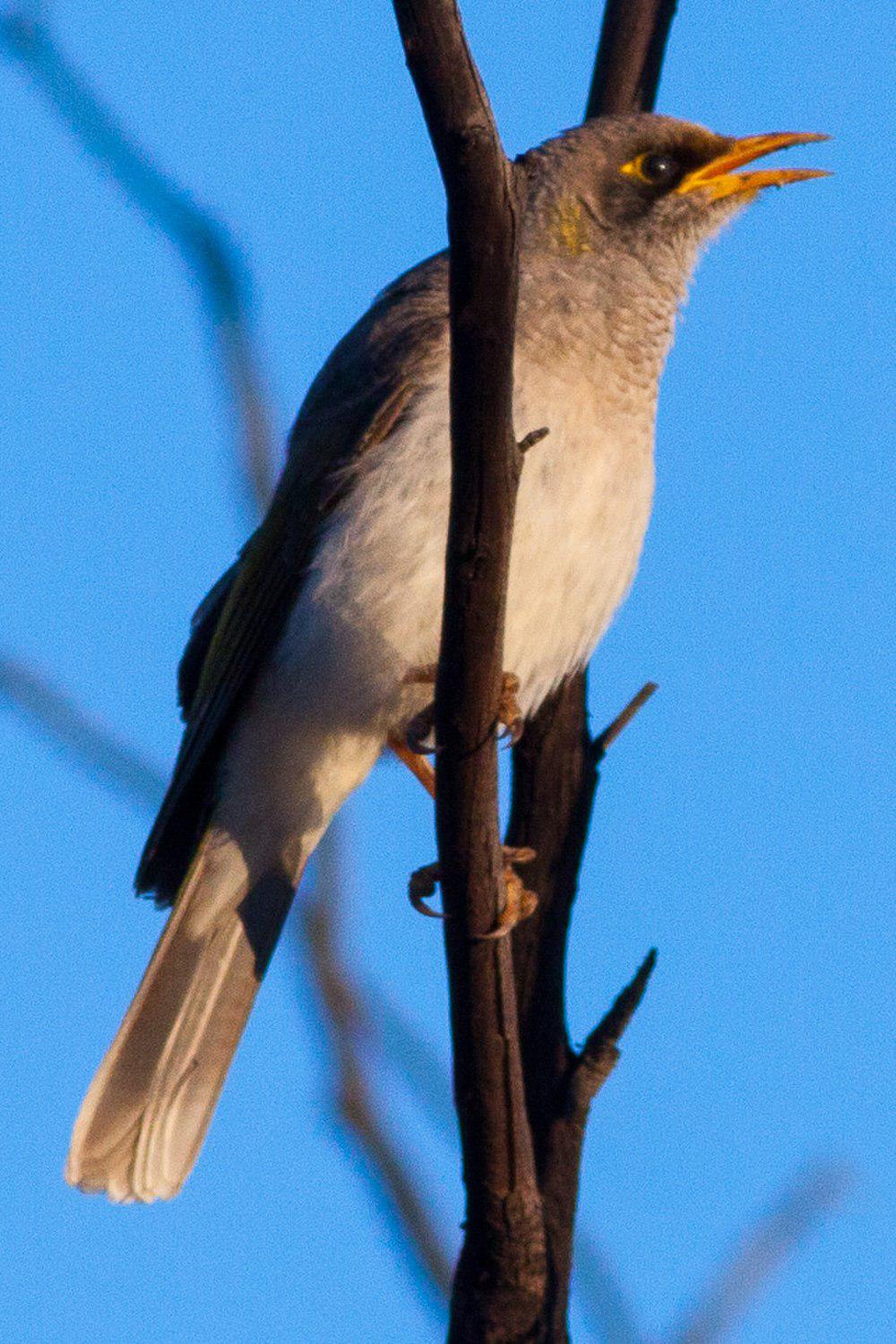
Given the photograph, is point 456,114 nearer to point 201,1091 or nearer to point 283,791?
point 283,791

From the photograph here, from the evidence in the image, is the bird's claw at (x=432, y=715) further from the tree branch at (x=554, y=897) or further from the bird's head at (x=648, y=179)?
the bird's head at (x=648, y=179)

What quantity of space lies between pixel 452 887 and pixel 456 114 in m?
1.43

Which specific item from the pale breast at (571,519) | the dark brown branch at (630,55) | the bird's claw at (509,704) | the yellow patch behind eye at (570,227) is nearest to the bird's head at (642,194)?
the yellow patch behind eye at (570,227)

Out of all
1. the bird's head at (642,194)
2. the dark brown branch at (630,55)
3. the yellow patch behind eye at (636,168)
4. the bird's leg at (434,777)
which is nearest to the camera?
the bird's leg at (434,777)

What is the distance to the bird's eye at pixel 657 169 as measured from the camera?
5.33 m

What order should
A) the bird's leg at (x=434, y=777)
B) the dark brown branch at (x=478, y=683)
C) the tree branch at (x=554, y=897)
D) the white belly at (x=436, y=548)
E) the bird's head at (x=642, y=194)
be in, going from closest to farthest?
the dark brown branch at (x=478, y=683) < the bird's leg at (x=434, y=777) < the tree branch at (x=554, y=897) < the white belly at (x=436, y=548) < the bird's head at (x=642, y=194)

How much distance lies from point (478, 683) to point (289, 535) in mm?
1574

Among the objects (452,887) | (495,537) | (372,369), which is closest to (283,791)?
(372,369)

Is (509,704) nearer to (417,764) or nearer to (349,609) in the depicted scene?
(349,609)

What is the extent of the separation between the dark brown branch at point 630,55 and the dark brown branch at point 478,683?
3013mm

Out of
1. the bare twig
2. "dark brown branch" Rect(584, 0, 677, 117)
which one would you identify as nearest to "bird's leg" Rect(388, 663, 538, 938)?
the bare twig

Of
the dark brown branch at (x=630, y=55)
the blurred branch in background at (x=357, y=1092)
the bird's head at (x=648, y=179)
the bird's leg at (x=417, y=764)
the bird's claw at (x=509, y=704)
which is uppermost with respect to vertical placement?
the dark brown branch at (x=630, y=55)

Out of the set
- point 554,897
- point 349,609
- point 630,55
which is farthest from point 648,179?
point 554,897

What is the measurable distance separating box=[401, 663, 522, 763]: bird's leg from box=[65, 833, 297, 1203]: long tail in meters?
0.67
